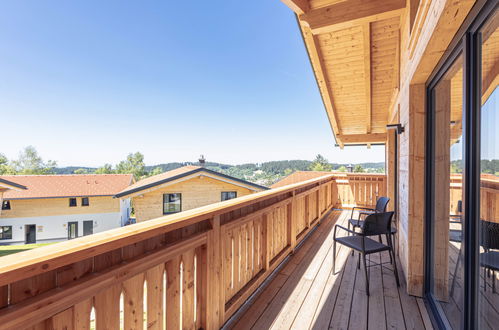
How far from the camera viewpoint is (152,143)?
1781 inches

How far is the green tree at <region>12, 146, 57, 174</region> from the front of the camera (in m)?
30.7

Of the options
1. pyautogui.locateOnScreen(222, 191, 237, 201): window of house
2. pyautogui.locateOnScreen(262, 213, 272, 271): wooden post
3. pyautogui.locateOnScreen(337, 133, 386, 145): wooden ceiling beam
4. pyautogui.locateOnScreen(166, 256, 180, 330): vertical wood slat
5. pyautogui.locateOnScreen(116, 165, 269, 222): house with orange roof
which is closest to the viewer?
pyautogui.locateOnScreen(166, 256, 180, 330): vertical wood slat

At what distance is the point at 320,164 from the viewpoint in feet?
145

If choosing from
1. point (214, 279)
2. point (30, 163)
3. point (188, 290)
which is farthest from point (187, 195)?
point (30, 163)

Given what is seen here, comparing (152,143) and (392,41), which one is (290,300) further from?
(152,143)

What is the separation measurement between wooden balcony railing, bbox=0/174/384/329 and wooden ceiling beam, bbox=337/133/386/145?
5483mm

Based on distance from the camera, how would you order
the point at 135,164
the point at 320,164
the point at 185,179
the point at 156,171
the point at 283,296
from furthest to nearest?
the point at 320,164
the point at 156,171
the point at 135,164
the point at 185,179
the point at 283,296

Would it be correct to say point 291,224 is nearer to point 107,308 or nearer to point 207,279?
point 207,279

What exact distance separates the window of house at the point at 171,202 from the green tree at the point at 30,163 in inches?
1315

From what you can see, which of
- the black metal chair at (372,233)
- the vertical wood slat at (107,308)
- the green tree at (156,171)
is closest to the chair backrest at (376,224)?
the black metal chair at (372,233)

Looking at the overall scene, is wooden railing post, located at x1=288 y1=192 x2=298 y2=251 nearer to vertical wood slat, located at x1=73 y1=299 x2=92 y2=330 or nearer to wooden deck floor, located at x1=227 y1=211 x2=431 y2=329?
wooden deck floor, located at x1=227 y1=211 x2=431 y2=329

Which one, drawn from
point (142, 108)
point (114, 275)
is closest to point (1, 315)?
point (114, 275)

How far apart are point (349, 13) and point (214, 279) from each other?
10.3ft

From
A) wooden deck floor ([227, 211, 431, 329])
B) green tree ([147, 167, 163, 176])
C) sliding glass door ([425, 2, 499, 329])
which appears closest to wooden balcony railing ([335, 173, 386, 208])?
wooden deck floor ([227, 211, 431, 329])
